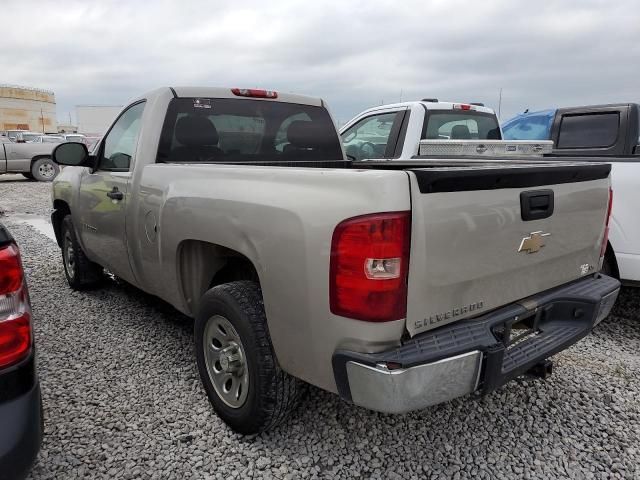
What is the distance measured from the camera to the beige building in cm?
5978

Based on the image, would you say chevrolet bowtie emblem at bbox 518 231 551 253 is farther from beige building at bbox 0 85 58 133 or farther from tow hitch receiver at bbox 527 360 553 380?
beige building at bbox 0 85 58 133

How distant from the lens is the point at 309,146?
12.8ft

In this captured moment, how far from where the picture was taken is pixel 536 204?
2236mm

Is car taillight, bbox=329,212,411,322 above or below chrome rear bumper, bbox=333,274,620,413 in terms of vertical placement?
above

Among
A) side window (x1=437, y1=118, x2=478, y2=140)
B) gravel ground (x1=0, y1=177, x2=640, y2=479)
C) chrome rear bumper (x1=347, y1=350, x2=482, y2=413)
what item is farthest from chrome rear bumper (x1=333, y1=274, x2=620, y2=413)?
side window (x1=437, y1=118, x2=478, y2=140)

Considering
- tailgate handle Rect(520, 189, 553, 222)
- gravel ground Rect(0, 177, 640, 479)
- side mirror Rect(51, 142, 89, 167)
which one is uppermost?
side mirror Rect(51, 142, 89, 167)

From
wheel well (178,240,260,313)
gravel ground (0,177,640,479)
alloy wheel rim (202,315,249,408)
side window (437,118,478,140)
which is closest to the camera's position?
gravel ground (0,177,640,479)

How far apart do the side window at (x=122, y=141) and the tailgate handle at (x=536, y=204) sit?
2.47 metres

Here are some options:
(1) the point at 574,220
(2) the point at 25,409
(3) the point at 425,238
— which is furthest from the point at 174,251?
(1) the point at 574,220

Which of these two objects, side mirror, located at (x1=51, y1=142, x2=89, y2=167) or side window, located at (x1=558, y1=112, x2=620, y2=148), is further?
side window, located at (x1=558, y1=112, x2=620, y2=148)

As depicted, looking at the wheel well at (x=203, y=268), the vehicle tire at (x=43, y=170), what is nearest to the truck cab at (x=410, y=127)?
the wheel well at (x=203, y=268)

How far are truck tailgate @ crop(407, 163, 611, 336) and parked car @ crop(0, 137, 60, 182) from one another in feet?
53.6

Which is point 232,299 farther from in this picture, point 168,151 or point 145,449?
point 168,151

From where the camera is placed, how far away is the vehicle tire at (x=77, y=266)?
459 centimetres
